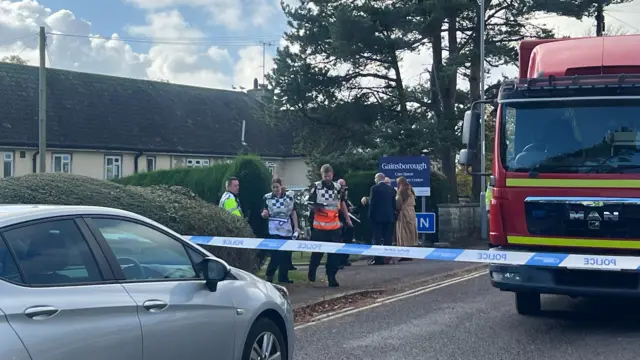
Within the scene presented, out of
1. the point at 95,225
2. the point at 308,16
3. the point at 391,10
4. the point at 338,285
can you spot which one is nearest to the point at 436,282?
the point at 338,285

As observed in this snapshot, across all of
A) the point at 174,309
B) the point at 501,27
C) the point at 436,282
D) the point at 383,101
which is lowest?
the point at 436,282

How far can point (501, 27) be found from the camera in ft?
90.9

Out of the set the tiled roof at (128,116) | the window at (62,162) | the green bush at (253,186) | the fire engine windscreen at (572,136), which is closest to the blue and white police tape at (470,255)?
the fire engine windscreen at (572,136)

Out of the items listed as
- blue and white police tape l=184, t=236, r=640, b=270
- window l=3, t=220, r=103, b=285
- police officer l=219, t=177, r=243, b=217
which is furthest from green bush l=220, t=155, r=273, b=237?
window l=3, t=220, r=103, b=285

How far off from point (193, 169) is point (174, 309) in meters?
15.5

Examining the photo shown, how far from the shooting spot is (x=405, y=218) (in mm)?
18188

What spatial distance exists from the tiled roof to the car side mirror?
27.6 meters

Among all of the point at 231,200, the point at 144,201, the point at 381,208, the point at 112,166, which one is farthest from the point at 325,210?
the point at 112,166

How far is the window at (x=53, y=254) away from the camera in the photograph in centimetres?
444

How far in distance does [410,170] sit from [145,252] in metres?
15.4

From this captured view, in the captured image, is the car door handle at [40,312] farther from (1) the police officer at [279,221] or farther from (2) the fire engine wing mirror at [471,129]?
(1) the police officer at [279,221]

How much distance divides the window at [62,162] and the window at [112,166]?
2014mm

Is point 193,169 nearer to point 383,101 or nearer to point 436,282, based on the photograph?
point 436,282

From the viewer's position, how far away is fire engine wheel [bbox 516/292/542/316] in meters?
9.85
